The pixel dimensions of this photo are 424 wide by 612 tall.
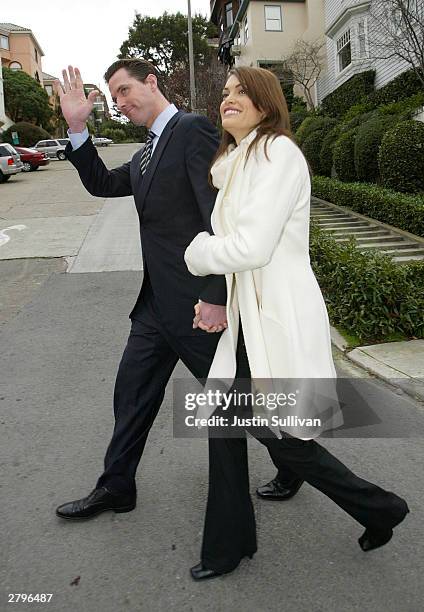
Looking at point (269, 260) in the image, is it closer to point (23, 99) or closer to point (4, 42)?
point (23, 99)

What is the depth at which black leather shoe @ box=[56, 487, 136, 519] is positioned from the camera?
298cm

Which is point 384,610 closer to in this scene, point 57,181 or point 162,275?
point 162,275

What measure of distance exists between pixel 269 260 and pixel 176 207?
631 millimetres

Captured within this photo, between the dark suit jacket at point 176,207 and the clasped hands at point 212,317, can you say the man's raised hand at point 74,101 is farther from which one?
the clasped hands at point 212,317

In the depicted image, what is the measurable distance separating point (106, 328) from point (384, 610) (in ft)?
16.1

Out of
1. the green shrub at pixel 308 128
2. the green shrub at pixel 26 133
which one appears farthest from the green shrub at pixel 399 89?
the green shrub at pixel 26 133

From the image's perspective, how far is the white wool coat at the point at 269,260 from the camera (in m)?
2.08

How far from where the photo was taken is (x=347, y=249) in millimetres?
7082

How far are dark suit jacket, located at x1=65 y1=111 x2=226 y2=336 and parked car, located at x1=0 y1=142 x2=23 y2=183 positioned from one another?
24.9m

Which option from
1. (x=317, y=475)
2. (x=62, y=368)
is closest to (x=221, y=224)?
(x=317, y=475)

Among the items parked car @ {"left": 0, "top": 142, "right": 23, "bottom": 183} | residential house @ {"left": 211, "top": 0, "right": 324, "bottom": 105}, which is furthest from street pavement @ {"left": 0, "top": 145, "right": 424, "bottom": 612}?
residential house @ {"left": 211, "top": 0, "right": 324, "bottom": 105}

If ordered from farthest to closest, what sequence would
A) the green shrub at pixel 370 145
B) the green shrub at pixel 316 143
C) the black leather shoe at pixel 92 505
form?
1. the green shrub at pixel 316 143
2. the green shrub at pixel 370 145
3. the black leather shoe at pixel 92 505

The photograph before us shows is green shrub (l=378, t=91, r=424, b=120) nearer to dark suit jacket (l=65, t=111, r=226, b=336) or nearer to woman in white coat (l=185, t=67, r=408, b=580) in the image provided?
dark suit jacket (l=65, t=111, r=226, b=336)

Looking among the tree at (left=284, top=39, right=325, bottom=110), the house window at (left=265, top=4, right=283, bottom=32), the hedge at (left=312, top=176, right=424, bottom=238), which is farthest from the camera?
the house window at (left=265, top=4, right=283, bottom=32)
